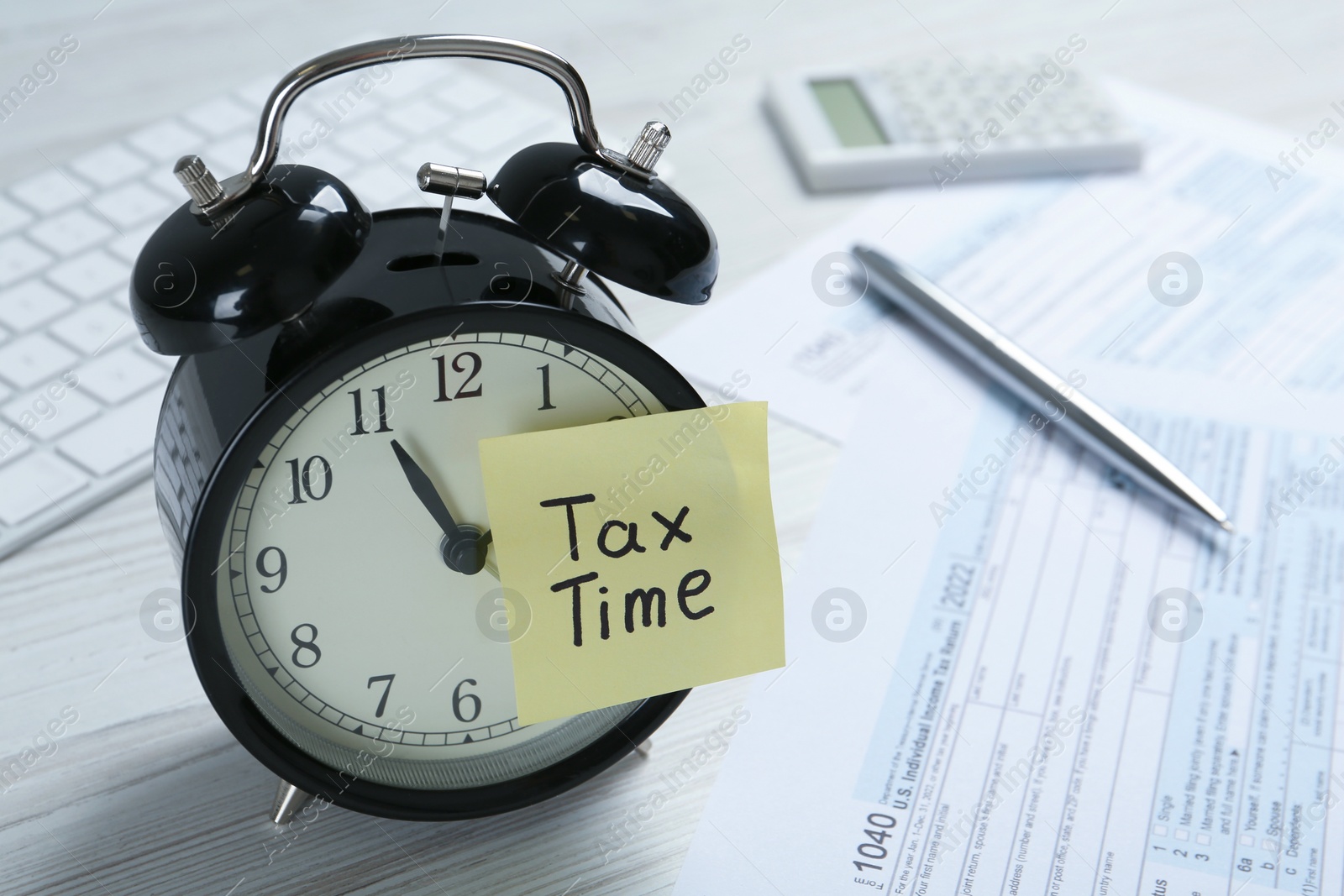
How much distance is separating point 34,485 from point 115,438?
2.1 inches

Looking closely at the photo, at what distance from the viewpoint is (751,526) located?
487 mm

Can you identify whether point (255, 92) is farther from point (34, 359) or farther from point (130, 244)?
point (34, 359)

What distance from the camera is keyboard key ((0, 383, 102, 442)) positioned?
2.27 ft

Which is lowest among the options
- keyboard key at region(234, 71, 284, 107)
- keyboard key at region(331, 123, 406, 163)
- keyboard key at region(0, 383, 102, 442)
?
keyboard key at region(0, 383, 102, 442)

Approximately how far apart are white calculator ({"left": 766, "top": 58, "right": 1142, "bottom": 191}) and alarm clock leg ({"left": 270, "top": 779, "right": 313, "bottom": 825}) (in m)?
0.66

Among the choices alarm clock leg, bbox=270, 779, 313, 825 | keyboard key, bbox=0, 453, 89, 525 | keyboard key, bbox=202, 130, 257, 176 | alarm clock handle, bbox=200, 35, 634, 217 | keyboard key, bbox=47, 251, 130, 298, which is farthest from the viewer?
keyboard key, bbox=202, 130, 257, 176

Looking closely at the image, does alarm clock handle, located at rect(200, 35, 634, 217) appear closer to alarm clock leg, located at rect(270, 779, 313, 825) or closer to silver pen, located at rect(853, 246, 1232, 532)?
alarm clock leg, located at rect(270, 779, 313, 825)

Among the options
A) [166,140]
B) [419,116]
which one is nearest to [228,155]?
[166,140]

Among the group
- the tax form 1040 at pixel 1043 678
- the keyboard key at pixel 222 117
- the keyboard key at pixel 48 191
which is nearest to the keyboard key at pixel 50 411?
the keyboard key at pixel 48 191

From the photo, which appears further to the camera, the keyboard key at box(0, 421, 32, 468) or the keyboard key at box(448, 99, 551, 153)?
the keyboard key at box(448, 99, 551, 153)

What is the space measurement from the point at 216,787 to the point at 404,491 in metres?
0.20

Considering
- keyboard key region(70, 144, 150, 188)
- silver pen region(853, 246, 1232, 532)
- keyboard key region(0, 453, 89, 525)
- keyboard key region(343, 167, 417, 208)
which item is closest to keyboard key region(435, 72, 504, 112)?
keyboard key region(343, 167, 417, 208)

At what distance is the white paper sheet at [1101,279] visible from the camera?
0.81m

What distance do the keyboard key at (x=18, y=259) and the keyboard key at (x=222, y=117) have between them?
Answer: 19cm
